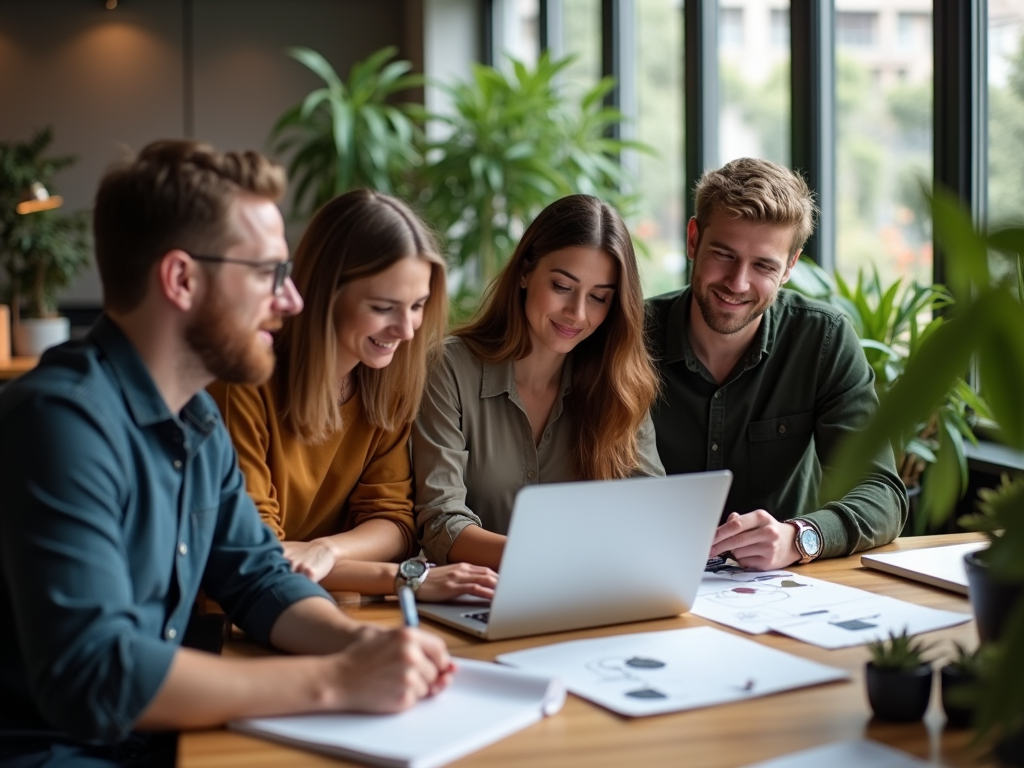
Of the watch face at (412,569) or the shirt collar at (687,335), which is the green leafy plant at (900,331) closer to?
the shirt collar at (687,335)

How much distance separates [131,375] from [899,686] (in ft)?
3.13

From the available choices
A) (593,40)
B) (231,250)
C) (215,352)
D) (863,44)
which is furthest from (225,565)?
(593,40)

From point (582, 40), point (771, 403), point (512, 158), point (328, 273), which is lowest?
point (771, 403)

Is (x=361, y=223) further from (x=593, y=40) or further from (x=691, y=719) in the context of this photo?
(x=593, y=40)

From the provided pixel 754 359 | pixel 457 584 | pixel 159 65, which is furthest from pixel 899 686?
pixel 159 65

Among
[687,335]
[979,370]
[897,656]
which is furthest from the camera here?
[687,335]

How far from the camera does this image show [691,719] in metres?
1.28

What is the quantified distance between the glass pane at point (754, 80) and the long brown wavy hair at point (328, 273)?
2.09 meters

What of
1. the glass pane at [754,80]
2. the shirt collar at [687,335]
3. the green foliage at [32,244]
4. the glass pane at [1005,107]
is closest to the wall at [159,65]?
the green foliage at [32,244]

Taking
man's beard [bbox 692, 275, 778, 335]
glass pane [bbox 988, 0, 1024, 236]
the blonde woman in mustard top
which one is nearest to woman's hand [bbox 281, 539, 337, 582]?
the blonde woman in mustard top

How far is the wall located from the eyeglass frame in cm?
585

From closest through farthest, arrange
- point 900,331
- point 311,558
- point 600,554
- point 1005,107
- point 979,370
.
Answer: point 979,370, point 600,554, point 311,558, point 1005,107, point 900,331

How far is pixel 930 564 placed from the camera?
1931 millimetres

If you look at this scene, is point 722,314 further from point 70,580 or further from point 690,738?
point 70,580
